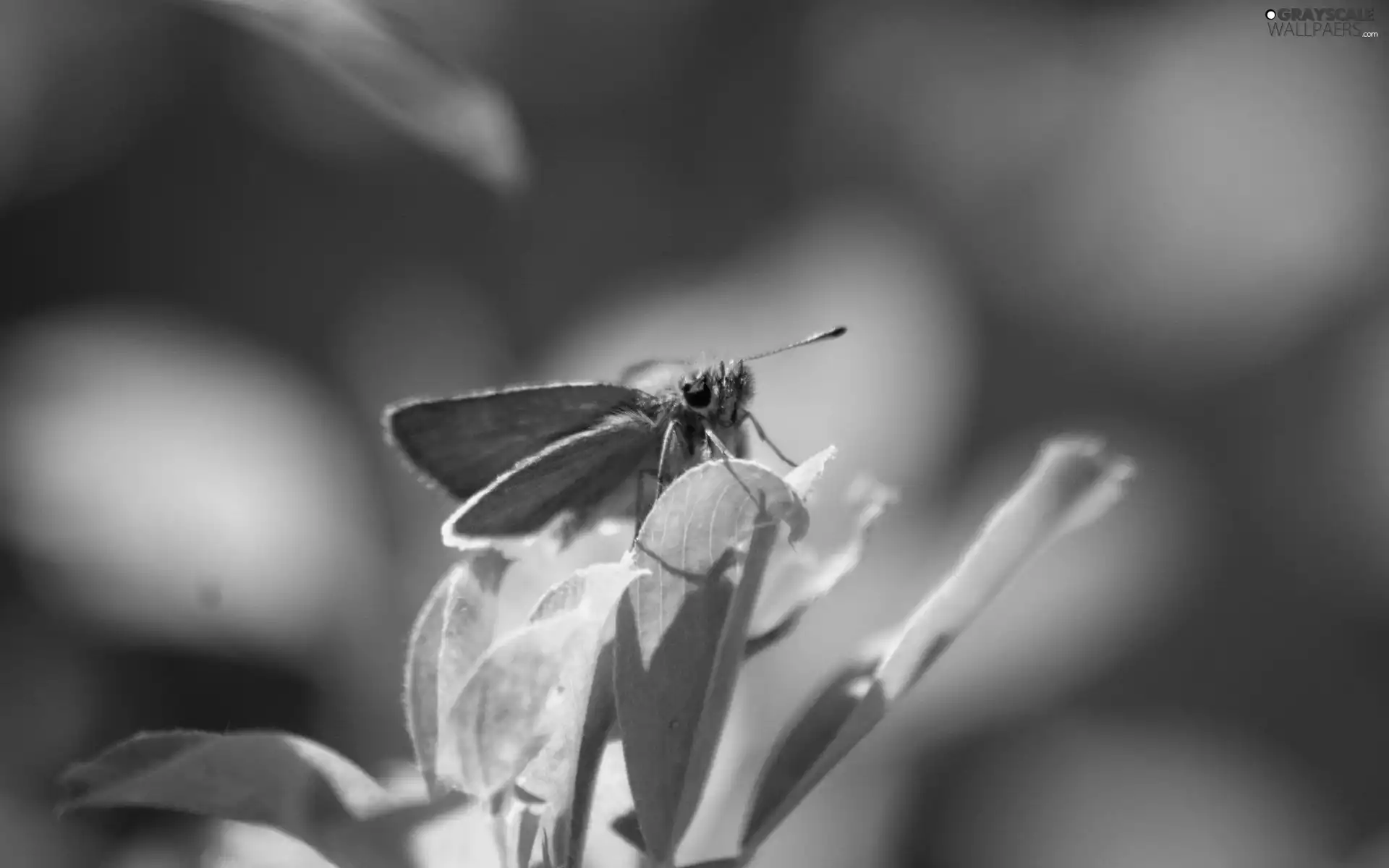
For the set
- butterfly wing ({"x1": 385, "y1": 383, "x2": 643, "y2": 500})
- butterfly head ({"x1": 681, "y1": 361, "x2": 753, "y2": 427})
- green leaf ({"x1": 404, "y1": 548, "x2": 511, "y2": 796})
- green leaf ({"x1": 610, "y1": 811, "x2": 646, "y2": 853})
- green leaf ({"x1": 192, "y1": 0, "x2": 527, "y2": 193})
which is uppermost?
green leaf ({"x1": 192, "y1": 0, "x2": 527, "y2": 193})

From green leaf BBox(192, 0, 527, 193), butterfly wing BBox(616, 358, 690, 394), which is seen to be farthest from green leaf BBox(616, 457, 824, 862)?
green leaf BBox(192, 0, 527, 193)

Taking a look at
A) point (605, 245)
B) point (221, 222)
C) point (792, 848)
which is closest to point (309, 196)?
point (221, 222)

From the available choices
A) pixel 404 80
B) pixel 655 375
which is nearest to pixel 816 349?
pixel 655 375

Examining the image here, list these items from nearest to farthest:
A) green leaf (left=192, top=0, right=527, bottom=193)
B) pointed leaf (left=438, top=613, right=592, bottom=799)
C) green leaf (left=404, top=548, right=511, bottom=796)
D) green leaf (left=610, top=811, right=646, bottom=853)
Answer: pointed leaf (left=438, top=613, right=592, bottom=799) → green leaf (left=404, top=548, right=511, bottom=796) → green leaf (left=610, top=811, right=646, bottom=853) → green leaf (left=192, top=0, right=527, bottom=193)

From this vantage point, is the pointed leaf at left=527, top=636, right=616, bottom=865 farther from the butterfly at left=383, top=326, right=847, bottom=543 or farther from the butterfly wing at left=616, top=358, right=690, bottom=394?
the butterfly wing at left=616, top=358, right=690, bottom=394

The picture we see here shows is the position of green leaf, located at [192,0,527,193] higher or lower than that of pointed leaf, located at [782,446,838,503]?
higher

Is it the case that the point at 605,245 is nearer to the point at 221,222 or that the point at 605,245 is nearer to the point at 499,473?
the point at 221,222

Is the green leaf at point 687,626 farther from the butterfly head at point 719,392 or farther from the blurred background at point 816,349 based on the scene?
the blurred background at point 816,349
